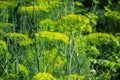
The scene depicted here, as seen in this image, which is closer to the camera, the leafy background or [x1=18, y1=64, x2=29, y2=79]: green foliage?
the leafy background

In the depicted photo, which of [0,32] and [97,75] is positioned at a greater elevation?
[0,32]

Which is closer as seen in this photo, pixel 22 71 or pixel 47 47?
pixel 22 71

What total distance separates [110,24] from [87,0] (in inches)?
44.1

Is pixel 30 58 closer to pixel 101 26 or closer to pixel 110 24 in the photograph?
pixel 110 24

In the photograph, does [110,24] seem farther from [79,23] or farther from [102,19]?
[79,23]

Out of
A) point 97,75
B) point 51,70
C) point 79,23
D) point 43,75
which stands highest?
point 79,23

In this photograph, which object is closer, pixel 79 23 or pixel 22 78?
pixel 79 23

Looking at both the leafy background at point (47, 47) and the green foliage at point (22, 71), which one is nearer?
the leafy background at point (47, 47)

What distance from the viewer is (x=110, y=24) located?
190 inches

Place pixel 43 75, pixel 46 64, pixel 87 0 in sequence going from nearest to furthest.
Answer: pixel 43 75 → pixel 46 64 → pixel 87 0

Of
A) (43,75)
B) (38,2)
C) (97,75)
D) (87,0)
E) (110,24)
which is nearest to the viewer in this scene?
(43,75)

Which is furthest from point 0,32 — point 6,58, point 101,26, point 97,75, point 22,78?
point 101,26

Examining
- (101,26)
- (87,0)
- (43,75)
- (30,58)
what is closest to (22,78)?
(30,58)

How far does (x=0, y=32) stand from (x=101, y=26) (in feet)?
8.18
